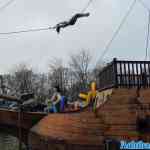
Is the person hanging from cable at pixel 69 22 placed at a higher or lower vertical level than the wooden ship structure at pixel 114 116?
higher

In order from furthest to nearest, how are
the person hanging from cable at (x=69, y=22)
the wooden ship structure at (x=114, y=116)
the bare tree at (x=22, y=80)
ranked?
the bare tree at (x=22, y=80) → the person hanging from cable at (x=69, y=22) → the wooden ship structure at (x=114, y=116)

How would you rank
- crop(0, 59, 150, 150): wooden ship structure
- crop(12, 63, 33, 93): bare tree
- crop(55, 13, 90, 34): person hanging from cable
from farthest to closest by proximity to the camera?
crop(12, 63, 33, 93): bare tree < crop(55, 13, 90, 34): person hanging from cable < crop(0, 59, 150, 150): wooden ship structure

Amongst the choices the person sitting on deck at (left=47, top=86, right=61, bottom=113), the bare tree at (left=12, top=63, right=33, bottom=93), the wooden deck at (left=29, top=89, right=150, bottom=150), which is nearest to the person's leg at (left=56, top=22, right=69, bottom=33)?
the person sitting on deck at (left=47, top=86, right=61, bottom=113)

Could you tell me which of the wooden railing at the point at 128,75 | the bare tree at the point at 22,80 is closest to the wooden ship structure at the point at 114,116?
the wooden railing at the point at 128,75

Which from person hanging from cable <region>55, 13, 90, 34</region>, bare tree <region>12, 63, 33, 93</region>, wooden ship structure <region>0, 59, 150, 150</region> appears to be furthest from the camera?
bare tree <region>12, 63, 33, 93</region>

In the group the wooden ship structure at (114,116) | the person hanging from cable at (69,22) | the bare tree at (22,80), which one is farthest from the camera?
the bare tree at (22,80)

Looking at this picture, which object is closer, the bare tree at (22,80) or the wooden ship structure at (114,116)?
the wooden ship structure at (114,116)

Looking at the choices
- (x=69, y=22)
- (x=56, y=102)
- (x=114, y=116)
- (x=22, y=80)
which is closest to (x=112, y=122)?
(x=114, y=116)

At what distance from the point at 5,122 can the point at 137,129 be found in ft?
22.5

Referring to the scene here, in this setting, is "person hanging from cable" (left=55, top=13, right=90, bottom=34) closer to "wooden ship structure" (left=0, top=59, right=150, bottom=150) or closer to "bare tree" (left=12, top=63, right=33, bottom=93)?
"wooden ship structure" (left=0, top=59, right=150, bottom=150)

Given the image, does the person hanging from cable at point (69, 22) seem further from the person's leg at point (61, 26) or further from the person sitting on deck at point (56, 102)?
the person sitting on deck at point (56, 102)

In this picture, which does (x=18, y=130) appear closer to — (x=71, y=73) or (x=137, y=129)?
(x=137, y=129)

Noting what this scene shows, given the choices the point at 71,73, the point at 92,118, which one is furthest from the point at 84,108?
the point at 71,73

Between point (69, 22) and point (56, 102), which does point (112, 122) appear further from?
point (69, 22)
